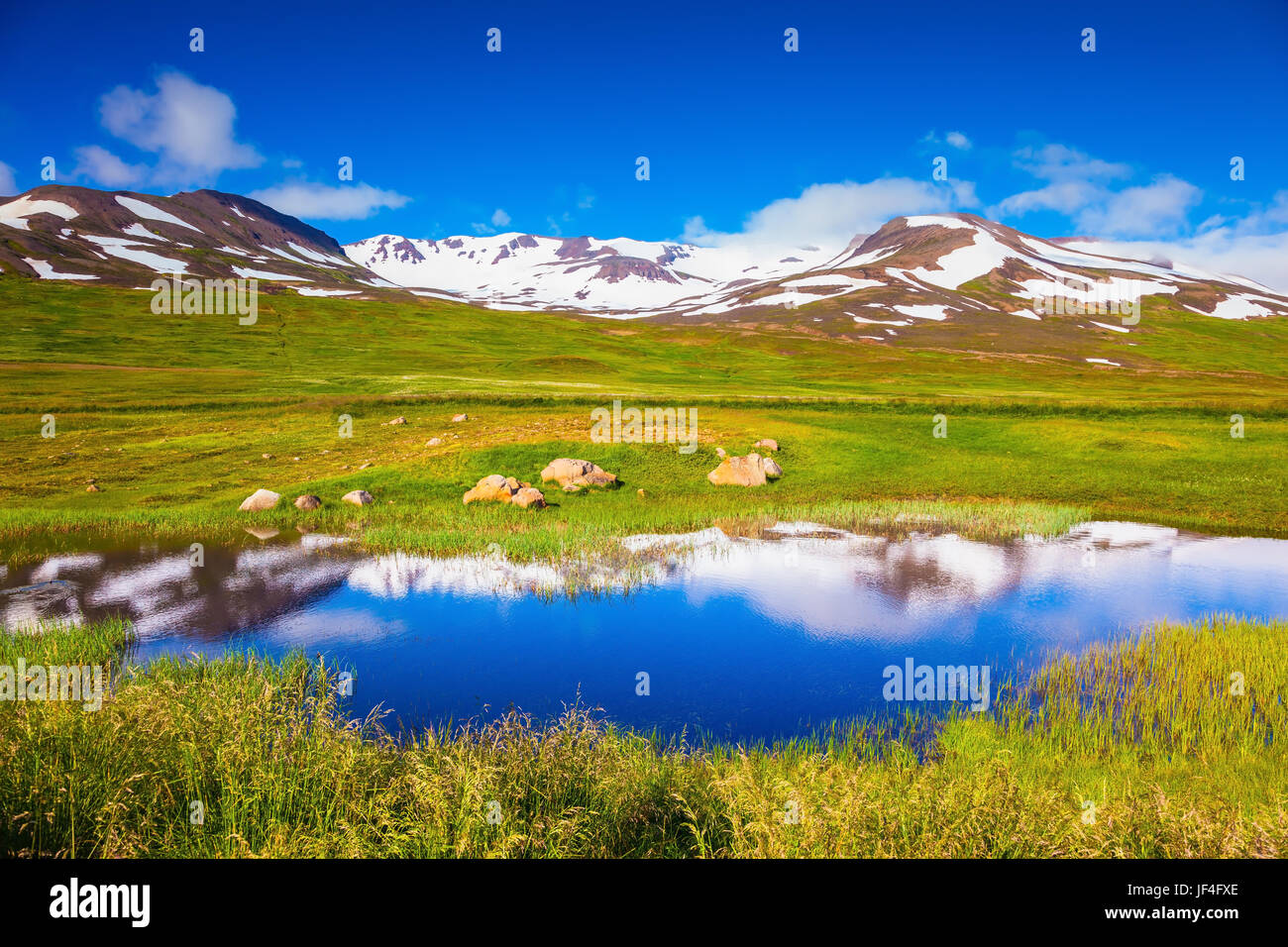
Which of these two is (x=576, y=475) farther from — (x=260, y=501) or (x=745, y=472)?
(x=260, y=501)

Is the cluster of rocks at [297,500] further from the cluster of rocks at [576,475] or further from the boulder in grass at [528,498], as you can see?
the cluster of rocks at [576,475]

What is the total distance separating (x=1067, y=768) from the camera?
1126 cm

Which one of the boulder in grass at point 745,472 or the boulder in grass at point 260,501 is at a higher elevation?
the boulder in grass at point 745,472

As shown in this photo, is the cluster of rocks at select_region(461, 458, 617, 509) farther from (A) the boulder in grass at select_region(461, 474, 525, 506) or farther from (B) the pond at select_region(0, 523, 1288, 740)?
(B) the pond at select_region(0, 523, 1288, 740)

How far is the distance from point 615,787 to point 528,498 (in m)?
24.7

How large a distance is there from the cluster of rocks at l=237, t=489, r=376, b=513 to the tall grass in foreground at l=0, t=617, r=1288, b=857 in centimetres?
1958

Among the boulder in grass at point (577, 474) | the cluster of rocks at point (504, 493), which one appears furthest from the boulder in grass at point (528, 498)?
the boulder in grass at point (577, 474)

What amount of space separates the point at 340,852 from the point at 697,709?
8258 mm

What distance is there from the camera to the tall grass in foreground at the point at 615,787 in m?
7.58

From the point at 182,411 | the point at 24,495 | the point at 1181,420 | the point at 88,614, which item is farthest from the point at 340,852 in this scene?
the point at 1181,420

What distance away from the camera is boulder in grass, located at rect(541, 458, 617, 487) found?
1425 inches

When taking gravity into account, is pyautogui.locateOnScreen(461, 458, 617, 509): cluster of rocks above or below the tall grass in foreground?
above

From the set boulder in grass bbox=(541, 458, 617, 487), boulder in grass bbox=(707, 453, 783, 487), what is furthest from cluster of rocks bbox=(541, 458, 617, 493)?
boulder in grass bbox=(707, 453, 783, 487)
